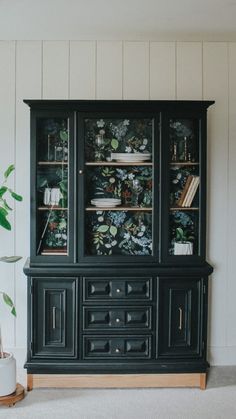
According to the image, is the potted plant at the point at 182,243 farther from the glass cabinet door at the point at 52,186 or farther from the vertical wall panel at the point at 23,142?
the vertical wall panel at the point at 23,142

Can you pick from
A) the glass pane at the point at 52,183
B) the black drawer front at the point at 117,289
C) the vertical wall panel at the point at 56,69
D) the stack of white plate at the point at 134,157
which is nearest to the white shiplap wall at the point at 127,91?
the vertical wall panel at the point at 56,69

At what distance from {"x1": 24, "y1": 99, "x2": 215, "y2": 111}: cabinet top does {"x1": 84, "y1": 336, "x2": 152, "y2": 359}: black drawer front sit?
5.13 ft

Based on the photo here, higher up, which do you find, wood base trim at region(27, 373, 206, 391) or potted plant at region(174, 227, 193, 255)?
potted plant at region(174, 227, 193, 255)

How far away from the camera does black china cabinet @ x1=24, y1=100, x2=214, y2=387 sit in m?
3.93

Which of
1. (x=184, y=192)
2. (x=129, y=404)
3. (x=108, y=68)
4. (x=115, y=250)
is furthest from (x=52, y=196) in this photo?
(x=129, y=404)

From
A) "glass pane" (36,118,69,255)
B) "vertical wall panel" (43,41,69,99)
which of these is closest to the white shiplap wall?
"vertical wall panel" (43,41,69,99)

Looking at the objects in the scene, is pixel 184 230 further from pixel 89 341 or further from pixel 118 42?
pixel 118 42

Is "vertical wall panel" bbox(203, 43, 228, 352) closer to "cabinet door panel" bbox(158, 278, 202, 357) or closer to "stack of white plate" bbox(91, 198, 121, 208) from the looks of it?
"cabinet door panel" bbox(158, 278, 202, 357)

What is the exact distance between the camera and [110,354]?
3965 millimetres

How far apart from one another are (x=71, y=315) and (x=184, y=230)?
978 mm

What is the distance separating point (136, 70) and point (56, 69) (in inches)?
23.1

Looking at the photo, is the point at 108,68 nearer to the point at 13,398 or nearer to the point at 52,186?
the point at 52,186

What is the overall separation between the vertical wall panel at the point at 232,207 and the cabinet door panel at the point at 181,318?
1.57 ft

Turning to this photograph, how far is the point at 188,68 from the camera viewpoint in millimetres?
4285
